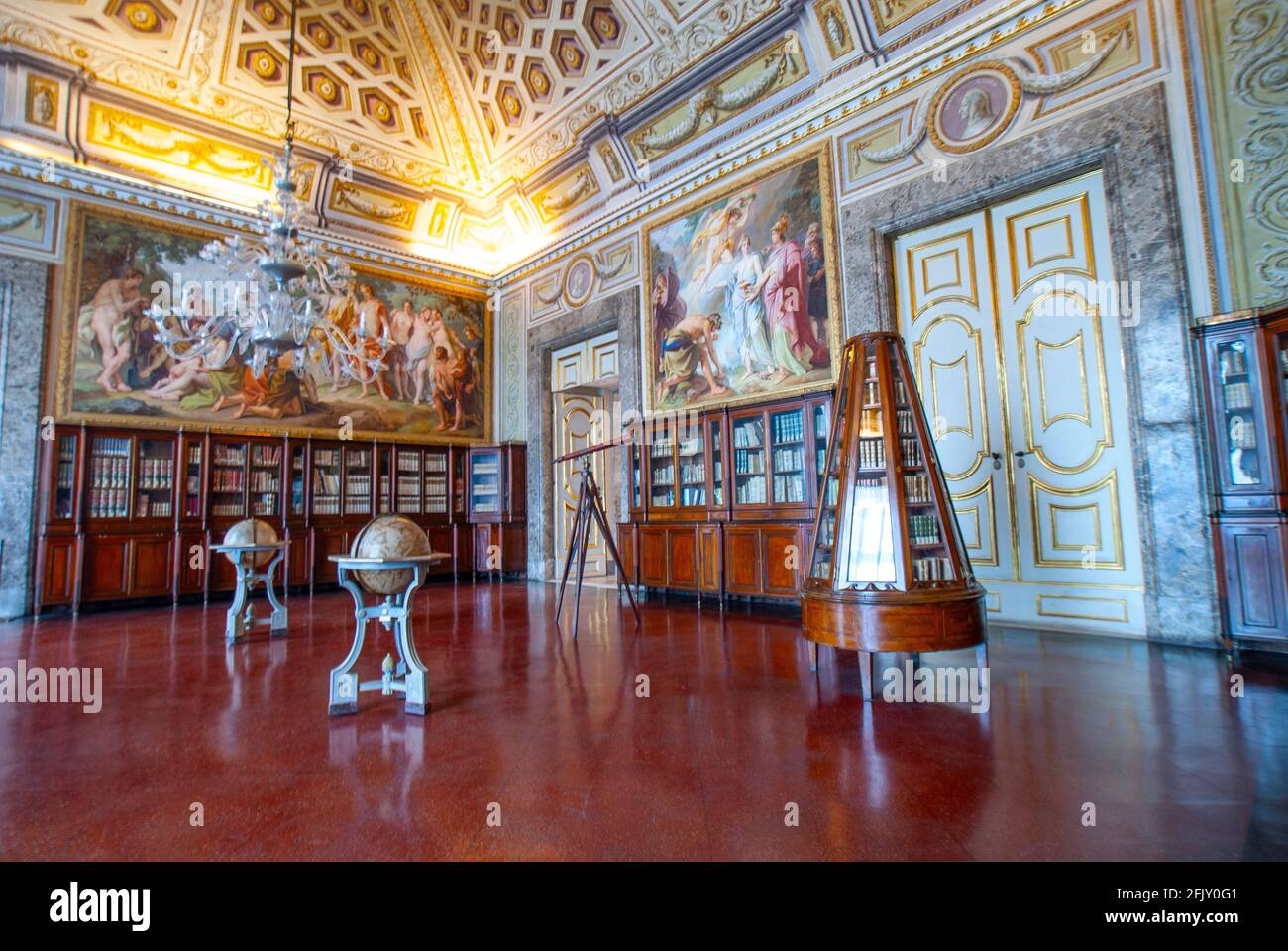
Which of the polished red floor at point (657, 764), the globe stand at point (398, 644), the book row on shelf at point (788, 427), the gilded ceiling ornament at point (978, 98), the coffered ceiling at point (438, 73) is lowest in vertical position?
the polished red floor at point (657, 764)

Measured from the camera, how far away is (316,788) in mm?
2494

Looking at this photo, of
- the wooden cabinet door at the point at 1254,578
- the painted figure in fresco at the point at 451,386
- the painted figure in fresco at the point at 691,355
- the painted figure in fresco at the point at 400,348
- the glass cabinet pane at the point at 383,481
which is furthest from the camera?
the painted figure in fresco at the point at 451,386

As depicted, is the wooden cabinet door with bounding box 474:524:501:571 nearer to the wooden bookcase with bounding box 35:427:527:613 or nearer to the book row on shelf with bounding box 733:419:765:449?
the wooden bookcase with bounding box 35:427:527:613

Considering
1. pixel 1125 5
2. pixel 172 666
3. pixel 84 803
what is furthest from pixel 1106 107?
pixel 172 666

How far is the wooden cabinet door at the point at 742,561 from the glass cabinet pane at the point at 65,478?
27.2 feet

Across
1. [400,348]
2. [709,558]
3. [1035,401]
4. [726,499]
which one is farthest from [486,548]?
[1035,401]

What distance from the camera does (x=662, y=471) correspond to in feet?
28.8

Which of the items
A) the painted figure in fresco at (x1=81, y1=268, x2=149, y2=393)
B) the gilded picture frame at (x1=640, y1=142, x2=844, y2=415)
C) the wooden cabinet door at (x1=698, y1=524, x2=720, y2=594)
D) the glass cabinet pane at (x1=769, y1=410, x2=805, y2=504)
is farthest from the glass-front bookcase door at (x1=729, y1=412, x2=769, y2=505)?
the painted figure in fresco at (x1=81, y1=268, x2=149, y2=393)

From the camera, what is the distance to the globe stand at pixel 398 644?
3.52 m

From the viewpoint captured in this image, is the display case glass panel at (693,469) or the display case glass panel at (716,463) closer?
the display case glass panel at (716,463)

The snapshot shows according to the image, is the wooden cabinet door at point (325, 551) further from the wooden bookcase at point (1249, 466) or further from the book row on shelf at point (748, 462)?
the wooden bookcase at point (1249, 466)

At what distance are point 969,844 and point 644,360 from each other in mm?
8185

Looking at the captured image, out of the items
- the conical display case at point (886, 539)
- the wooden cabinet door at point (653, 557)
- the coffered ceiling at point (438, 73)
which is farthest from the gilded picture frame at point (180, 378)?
the conical display case at point (886, 539)
